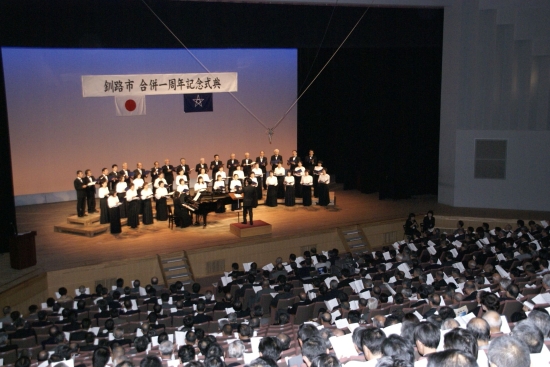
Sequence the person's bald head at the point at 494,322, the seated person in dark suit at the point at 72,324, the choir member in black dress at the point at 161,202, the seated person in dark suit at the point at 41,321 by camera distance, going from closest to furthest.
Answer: the person's bald head at the point at 494,322 → the seated person in dark suit at the point at 72,324 → the seated person in dark suit at the point at 41,321 → the choir member in black dress at the point at 161,202

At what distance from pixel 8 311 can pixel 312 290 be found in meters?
4.94

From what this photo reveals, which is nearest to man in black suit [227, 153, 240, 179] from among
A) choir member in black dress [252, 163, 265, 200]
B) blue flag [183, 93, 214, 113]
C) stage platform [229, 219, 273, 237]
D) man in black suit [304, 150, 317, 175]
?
choir member in black dress [252, 163, 265, 200]

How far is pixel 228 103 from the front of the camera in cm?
1948

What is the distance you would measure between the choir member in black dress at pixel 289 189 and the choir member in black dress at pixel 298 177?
0.26 metres

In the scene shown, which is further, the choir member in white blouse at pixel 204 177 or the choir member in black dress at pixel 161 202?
the choir member in white blouse at pixel 204 177

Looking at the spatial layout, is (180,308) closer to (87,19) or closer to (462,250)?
(462,250)

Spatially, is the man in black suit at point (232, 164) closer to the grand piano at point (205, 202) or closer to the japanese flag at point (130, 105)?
the grand piano at point (205, 202)

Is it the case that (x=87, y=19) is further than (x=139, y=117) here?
No

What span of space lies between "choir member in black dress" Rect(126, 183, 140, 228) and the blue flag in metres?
4.49

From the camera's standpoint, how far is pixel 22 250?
1255 cm

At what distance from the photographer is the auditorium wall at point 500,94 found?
17.0 meters

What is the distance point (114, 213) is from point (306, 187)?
5.29 metres

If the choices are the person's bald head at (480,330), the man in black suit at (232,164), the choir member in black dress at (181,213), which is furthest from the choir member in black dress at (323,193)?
the person's bald head at (480,330)

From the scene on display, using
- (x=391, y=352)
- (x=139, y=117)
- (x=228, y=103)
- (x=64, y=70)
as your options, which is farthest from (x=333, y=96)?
(x=391, y=352)
